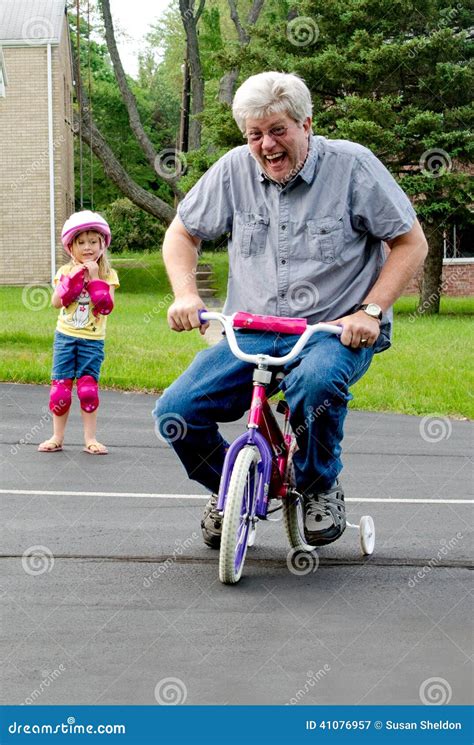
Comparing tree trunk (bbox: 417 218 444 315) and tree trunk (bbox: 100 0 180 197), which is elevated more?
tree trunk (bbox: 100 0 180 197)

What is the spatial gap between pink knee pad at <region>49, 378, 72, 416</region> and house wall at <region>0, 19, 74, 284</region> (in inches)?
1030

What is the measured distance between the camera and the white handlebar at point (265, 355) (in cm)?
502

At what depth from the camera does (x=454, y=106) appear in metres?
26.9

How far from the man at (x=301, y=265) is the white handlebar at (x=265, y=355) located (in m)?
0.06

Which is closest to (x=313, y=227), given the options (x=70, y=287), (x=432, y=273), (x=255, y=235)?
(x=255, y=235)

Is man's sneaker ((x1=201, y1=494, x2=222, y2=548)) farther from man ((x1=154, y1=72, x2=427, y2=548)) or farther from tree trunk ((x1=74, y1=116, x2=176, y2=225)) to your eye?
tree trunk ((x1=74, y1=116, x2=176, y2=225))

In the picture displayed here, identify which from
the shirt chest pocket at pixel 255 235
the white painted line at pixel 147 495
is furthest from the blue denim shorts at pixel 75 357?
the shirt chest pocket at pixel 255 235

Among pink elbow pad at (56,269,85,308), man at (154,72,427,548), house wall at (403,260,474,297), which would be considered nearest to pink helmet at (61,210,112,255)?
pink elbow pad at (56,269,85,308)

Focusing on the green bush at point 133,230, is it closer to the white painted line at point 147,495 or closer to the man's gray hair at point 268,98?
the white painted line at point 147,495

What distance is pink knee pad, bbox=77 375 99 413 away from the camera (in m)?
8.97

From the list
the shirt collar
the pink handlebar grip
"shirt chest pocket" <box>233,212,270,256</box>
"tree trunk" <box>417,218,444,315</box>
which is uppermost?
the shirt collar

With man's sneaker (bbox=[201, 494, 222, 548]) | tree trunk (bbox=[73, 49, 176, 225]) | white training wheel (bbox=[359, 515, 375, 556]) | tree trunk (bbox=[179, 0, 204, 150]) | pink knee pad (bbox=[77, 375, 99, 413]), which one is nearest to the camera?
white training wheel (bbox=[359, 515, 375, 556])

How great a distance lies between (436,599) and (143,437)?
5.41 metres

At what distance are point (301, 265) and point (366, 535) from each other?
4.35 feet
